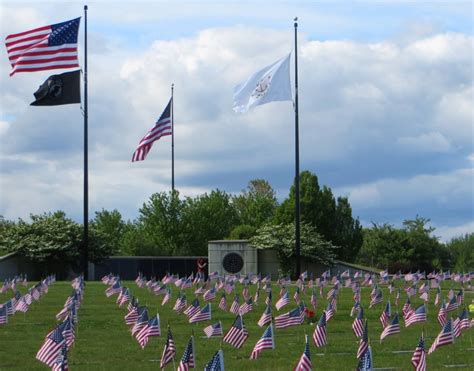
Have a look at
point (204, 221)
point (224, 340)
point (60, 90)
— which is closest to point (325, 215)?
point (204, 221)

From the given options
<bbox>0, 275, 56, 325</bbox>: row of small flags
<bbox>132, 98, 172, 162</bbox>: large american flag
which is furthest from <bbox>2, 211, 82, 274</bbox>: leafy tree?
<bbox>0, 275, 56, 325</bbox>: row of small flags

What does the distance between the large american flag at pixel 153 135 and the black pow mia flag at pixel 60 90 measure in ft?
14.4

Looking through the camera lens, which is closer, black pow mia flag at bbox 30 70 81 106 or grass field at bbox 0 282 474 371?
grass field at bbox 0 282 474 371

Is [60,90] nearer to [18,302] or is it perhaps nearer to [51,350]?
[18,302]

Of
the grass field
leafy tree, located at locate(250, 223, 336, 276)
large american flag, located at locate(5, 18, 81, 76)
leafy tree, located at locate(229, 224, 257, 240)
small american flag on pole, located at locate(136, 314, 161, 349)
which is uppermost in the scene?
large american flag, located at locate(5, 18, 81, 76)

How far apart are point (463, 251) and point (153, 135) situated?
47287 mm

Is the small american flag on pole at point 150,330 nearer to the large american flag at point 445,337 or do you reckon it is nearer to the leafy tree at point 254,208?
the large american flag at point 445,337

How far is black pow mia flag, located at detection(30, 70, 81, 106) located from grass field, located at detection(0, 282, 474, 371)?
14.3 meters

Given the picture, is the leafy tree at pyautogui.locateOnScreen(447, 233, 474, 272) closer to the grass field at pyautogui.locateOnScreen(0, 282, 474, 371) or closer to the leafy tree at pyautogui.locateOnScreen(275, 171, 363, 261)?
the leafy tree at pyautogui.locateOnScreen(275, 171, 363, 261)

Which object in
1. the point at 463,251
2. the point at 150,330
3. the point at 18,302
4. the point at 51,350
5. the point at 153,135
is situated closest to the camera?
the point at 51,350

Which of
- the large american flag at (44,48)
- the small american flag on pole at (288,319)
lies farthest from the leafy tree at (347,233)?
the small american flag on pole at (288,319)

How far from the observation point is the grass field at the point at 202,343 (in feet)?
76.9

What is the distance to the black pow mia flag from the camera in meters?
51.1

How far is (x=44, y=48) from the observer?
47531 mm
